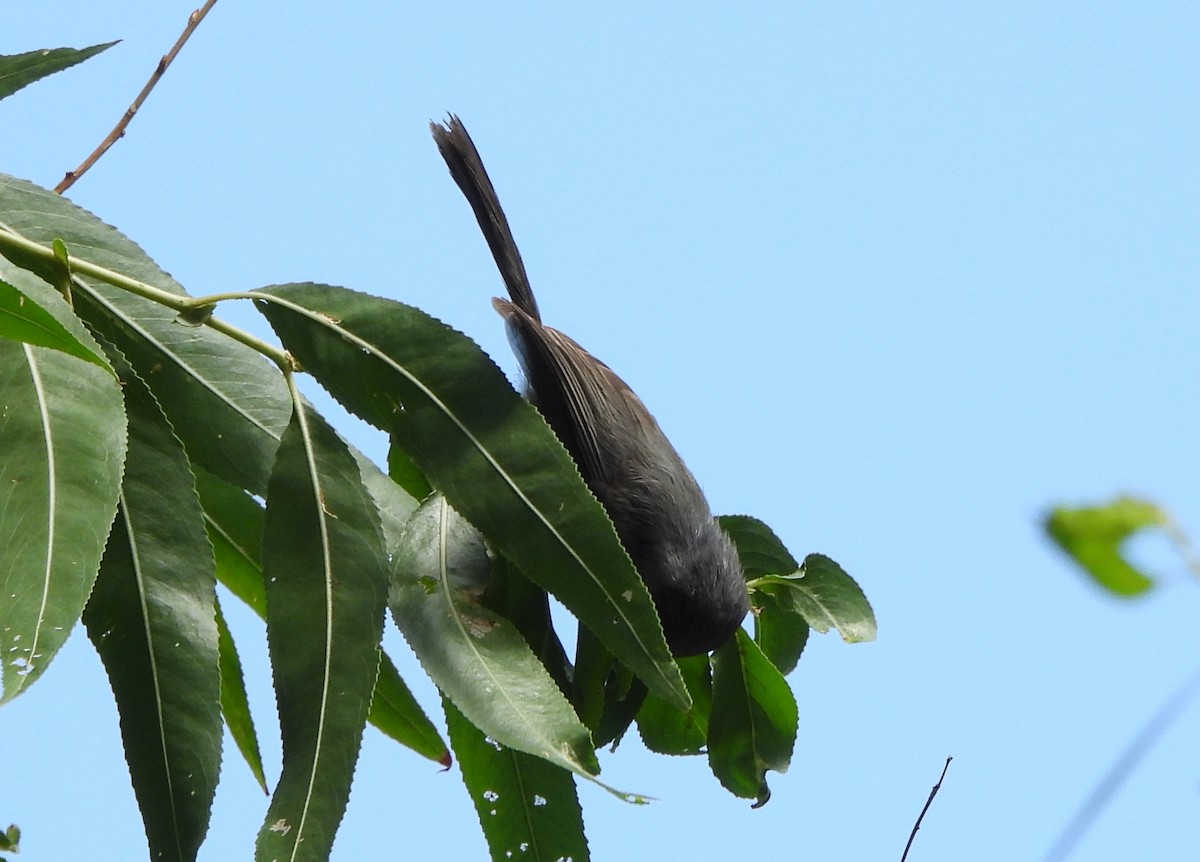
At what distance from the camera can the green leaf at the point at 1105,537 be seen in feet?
1.10

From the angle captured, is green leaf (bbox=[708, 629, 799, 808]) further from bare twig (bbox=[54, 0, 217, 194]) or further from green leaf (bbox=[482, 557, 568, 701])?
bare twig (bbox=[54, 0, 217, 194])

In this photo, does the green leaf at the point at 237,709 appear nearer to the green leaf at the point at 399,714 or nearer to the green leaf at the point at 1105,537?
the green leaf at the point at 399,714

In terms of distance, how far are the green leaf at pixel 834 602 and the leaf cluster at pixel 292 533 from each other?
0.52 metres

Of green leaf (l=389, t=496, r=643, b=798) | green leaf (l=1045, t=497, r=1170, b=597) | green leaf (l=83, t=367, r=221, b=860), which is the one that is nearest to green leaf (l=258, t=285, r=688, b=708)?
green leaf (l=389, t=496, r=643, b=798)

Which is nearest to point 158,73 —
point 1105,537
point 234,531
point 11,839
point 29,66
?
point 29,66

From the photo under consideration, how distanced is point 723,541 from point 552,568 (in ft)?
4.60

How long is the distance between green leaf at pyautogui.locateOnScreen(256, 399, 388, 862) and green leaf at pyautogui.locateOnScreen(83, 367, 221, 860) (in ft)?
0.36

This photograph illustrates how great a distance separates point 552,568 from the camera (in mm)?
1665

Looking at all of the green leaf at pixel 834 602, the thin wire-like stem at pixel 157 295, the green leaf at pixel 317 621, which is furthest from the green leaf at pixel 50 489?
the green leaf at pixel 834 602

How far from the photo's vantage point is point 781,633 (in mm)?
2410

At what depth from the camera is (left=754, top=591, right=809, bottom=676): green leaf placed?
2.38 metres

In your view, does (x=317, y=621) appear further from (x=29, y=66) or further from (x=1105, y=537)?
(x=1105, y=537)

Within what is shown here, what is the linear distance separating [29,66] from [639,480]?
1679mm

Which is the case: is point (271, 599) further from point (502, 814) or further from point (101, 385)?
point (502, 814)
